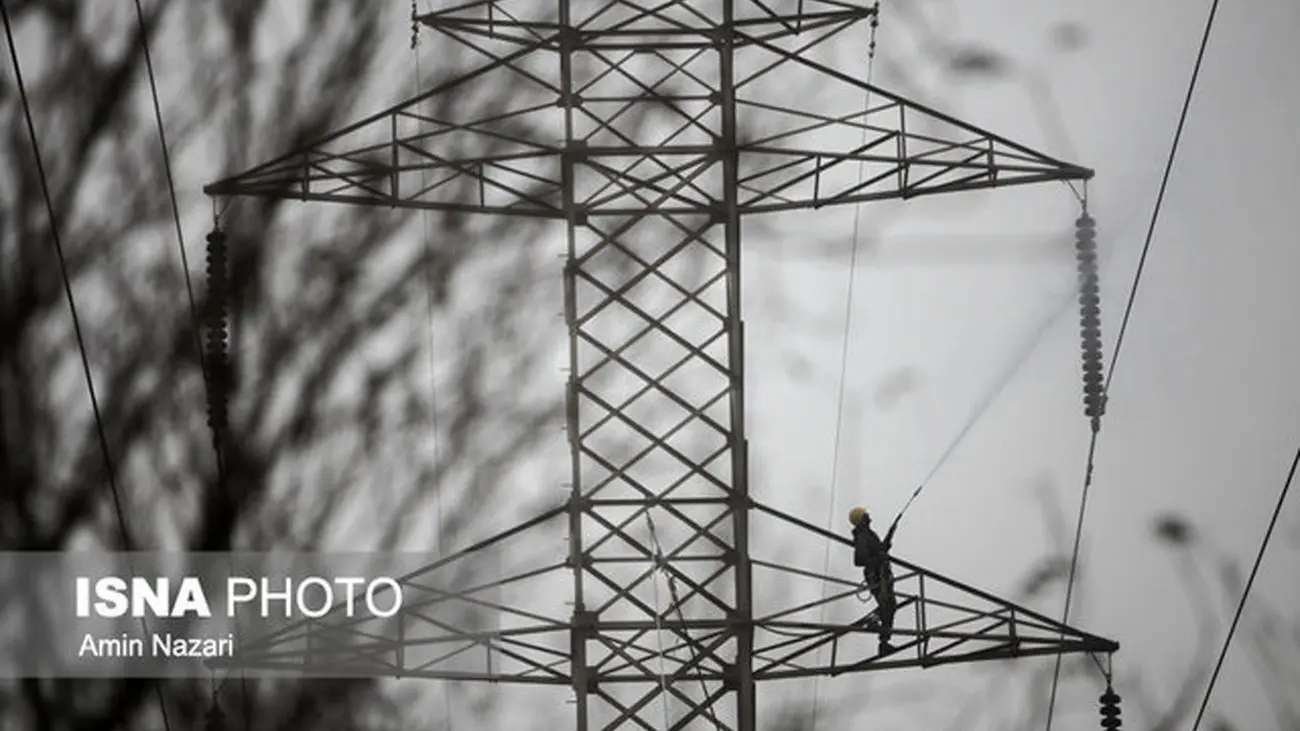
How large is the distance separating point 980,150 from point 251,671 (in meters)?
5.84

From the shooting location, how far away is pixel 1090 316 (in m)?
20.9

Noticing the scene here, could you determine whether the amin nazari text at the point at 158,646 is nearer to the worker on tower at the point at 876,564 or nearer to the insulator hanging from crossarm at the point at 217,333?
the insulator hanging from crossarm at the point at 217,333

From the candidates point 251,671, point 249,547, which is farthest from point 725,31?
point 249,547

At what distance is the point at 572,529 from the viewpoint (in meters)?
20.5

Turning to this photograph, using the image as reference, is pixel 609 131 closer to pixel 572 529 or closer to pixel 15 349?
pixel 572 529

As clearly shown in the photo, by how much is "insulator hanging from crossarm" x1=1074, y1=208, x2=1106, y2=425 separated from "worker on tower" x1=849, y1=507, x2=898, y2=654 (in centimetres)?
157

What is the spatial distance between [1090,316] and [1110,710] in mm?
2593

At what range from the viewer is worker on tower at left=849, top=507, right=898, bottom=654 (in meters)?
20.7

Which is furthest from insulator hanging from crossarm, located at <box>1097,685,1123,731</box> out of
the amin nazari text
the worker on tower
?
the amin nazari text

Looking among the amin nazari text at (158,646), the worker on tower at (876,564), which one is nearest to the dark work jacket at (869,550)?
the worker on tower at (876,564)

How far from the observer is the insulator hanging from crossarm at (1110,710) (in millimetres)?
20531

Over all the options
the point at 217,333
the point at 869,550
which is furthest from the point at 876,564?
the point at 217,333

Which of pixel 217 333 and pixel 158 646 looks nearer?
pixel 158 646

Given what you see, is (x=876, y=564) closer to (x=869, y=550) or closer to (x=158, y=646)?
(x=869, y=550)
